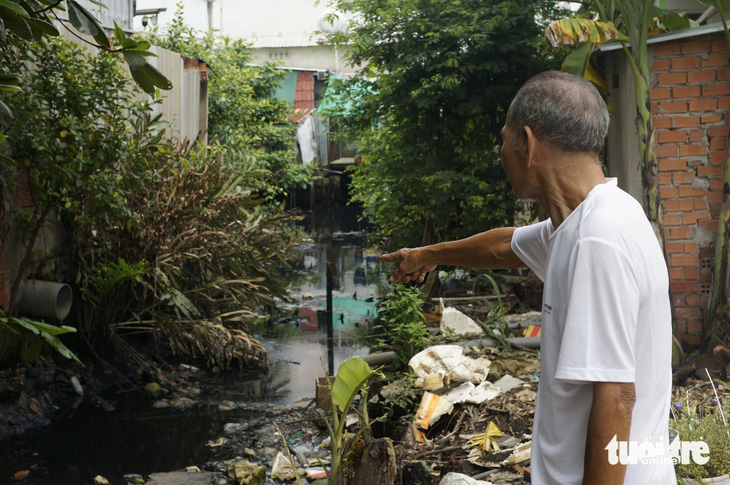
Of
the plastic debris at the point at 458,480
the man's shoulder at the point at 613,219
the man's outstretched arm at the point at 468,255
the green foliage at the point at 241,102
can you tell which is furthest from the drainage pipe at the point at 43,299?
the green foliage at the point at 241,102

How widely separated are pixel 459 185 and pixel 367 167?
2.30 metres

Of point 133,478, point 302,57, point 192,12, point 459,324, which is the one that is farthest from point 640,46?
point 302,57

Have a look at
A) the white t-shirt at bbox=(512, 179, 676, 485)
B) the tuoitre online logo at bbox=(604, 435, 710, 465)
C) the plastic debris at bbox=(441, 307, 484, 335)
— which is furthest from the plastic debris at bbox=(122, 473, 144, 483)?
the tuoitre online logo at bbox=(604, 435, 710, 465)

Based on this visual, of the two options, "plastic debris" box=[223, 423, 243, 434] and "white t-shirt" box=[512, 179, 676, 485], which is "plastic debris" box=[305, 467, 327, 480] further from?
"white t-shirt" box=[512, 179, 676, 485]

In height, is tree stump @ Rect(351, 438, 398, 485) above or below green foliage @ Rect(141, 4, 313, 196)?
below

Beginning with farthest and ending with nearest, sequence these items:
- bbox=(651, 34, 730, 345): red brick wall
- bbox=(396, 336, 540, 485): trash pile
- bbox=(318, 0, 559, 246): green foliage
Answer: bbox=(318, 0, 559, 246): green foliage, bbox=(651, 34, 730, 345): red brick wall, bbox=(396, 336, 540, 485): trash pile

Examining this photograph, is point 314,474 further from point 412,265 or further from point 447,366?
point 412,265

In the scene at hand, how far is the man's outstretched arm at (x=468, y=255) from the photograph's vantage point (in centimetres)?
222

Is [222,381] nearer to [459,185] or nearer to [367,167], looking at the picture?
[459,185]

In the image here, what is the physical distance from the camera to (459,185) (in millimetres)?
9125

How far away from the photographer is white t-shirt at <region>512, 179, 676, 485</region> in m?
1.46

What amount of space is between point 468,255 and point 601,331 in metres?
0.89

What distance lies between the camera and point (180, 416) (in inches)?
234

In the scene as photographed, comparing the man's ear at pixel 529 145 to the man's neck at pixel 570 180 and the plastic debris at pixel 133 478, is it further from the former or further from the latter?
the plastic debris at pixel 133 478
